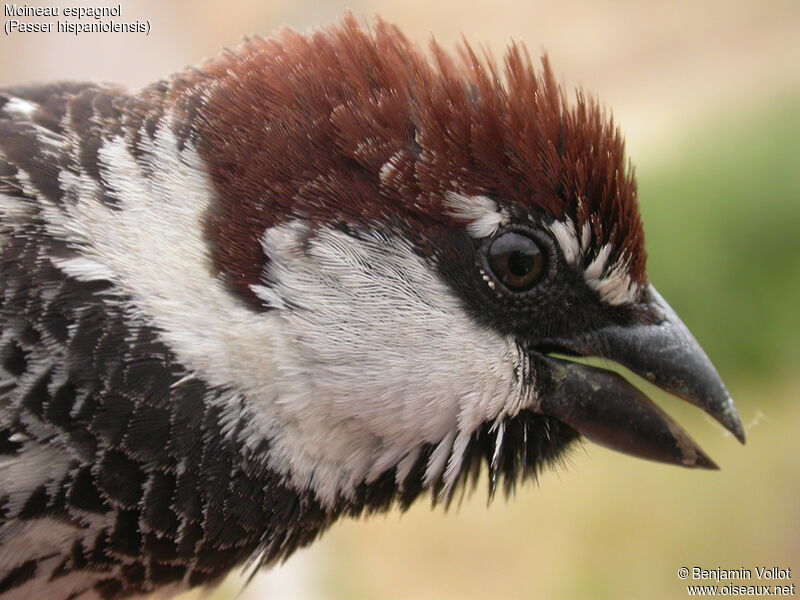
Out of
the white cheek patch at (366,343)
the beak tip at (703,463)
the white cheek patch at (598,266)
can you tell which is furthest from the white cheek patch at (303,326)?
the beak tip at (703,463)

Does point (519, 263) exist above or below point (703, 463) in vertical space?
above

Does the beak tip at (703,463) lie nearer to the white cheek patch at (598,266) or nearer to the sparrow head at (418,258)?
the sparrow head at (418,258)

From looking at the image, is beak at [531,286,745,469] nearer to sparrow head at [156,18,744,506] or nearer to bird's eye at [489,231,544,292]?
sparrow head at [156,18,744,506]

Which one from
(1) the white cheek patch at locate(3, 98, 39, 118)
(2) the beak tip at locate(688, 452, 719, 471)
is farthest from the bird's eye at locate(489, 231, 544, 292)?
(1) the white cheek patch at locate(3, 98, 39, 118)

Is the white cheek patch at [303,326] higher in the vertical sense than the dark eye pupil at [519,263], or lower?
lower

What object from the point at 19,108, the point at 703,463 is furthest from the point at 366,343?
the point at 19,108

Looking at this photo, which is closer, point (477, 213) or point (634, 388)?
point (477, 213)

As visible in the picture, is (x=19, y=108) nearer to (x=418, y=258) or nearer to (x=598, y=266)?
(x=418, y=258)
